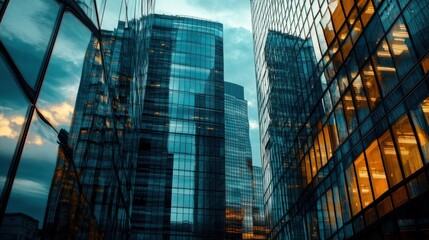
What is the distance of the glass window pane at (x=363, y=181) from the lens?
1886cm

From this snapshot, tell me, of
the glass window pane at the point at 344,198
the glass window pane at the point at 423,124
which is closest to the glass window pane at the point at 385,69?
the glass window pane at the point at 423,124

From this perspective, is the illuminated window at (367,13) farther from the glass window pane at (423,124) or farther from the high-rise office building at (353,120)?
the glass window pane at (423,124)

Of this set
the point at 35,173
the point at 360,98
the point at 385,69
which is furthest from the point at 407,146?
the point at 35,173

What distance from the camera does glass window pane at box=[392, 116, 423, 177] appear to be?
14.8 meters

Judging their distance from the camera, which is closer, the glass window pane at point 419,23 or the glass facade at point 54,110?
the glass facade at point 54,110

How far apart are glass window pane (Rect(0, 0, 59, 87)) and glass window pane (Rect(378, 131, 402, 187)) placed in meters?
15.2

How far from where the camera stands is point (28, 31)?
511cm

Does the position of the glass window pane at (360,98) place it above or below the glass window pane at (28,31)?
above

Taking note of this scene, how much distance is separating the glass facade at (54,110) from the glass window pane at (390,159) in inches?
495

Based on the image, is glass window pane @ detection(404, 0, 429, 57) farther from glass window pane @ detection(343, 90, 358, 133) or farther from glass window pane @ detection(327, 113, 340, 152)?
glass window pane @ detection(327, 113, 340, 152)

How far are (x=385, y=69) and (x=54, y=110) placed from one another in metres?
15.9

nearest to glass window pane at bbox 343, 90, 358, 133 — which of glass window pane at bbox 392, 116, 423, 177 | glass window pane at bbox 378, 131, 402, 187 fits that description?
glass window pane at bbox 378, 131, 402, 187

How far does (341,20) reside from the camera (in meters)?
23.5

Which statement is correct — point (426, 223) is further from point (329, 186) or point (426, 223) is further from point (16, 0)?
point (16, 0)
